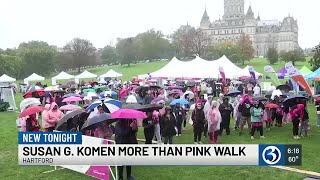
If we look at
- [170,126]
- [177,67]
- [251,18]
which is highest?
[251,18]

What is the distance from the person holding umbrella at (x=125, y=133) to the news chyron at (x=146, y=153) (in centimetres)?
67

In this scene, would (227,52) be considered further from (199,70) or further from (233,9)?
(233,9)

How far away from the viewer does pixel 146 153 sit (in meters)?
8.10

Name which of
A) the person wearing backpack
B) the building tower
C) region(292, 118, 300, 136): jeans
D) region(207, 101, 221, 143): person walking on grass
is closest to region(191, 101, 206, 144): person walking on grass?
region(207, 101, 221, 143): person walking on grass

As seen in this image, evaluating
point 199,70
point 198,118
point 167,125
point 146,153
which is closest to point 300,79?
point 198,118

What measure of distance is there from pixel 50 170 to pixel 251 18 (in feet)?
503

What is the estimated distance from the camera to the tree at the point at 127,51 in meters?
104

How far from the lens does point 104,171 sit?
891 cm

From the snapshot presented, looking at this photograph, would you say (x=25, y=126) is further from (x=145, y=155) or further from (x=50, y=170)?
(x=145, y=155)

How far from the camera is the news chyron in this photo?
777 centimetres

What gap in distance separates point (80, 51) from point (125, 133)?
3537 inches

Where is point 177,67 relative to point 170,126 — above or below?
above

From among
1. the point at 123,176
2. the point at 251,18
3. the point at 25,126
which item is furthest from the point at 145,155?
the point at 251,18

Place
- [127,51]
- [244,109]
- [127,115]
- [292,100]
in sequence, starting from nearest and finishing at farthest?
[127,115]
[292,100]
[244,109]
[127,51]
